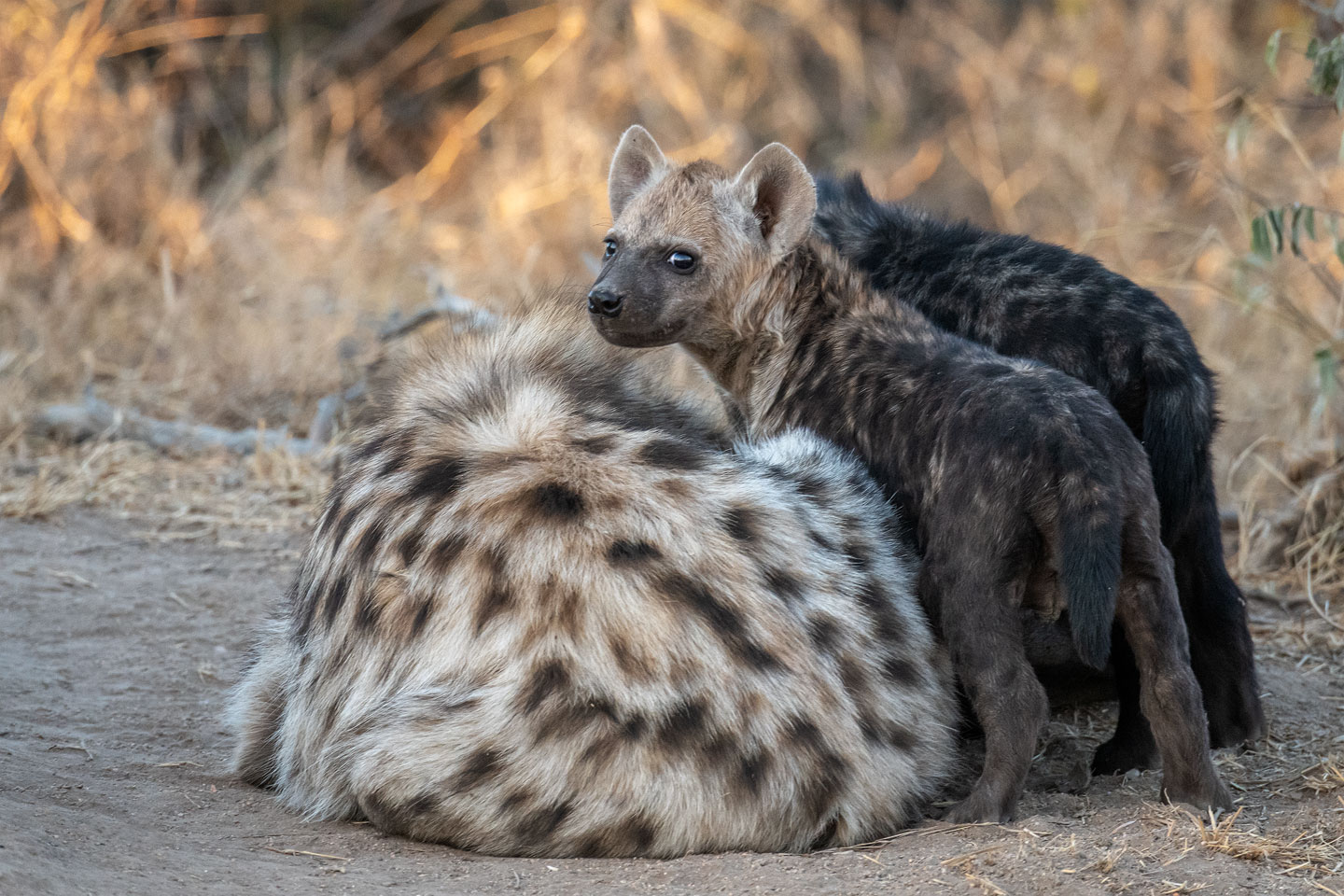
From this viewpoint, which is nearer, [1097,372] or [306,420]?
[1097,372]

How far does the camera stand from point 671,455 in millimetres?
2689

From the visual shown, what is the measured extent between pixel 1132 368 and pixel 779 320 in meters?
0.74

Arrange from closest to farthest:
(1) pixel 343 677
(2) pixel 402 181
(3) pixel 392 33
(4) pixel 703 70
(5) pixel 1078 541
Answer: (5) pixel 1078 541 → (1) pixel 343 677 → (2) pixel 402 181 → (4) pixel 703 70 → (3) pixel 392 33

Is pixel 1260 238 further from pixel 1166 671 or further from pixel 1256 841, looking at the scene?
pixel 1256 841

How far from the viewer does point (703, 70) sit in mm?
8812

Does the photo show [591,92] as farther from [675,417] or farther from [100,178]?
[675,417]

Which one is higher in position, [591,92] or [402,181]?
[591,92]

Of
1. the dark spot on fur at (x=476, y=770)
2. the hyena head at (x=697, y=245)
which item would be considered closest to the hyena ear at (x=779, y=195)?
the hyena head at (x=697, y=245)

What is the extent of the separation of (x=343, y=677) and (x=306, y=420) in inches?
114

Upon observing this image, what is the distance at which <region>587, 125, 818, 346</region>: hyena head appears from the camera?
335 centimetres

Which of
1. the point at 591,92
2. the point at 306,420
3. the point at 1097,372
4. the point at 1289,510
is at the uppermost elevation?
the point at 591,92

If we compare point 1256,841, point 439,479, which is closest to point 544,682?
point 439,479

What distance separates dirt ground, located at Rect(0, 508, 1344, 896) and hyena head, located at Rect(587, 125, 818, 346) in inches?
46.6

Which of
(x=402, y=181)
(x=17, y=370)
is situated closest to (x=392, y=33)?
(x=402, y=181)
